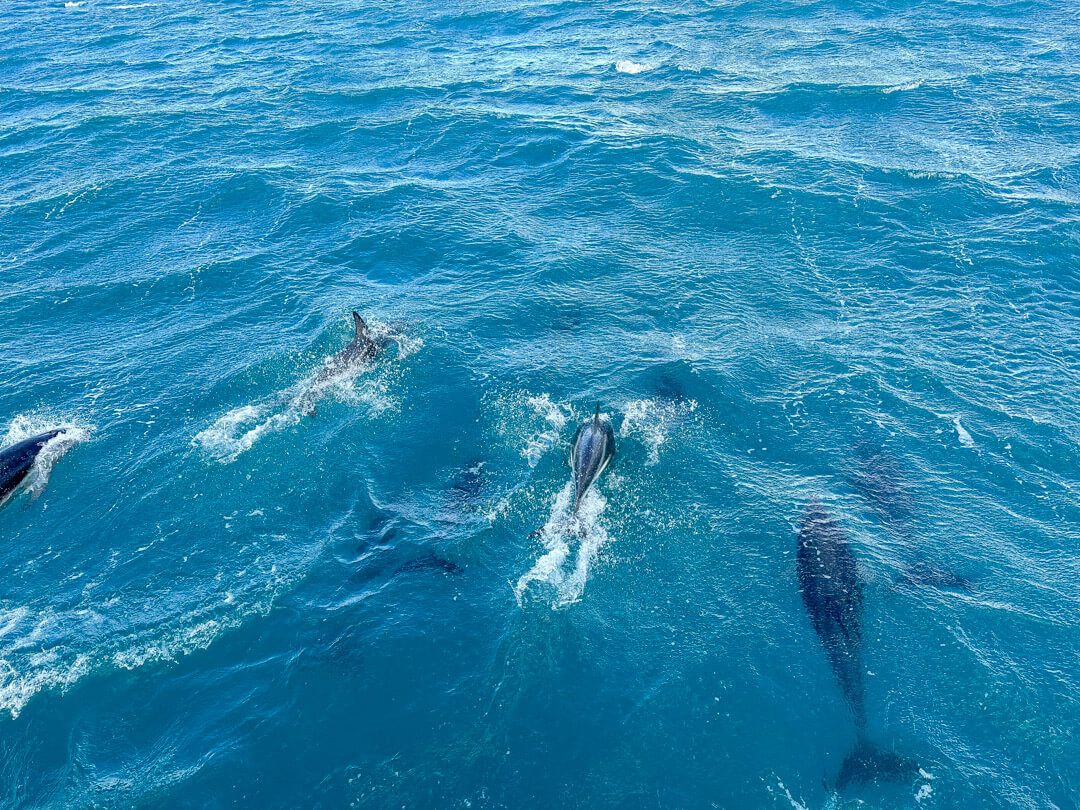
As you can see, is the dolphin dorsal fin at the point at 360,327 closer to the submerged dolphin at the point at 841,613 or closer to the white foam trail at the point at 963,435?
the submerged dolphin at the point at 841,613

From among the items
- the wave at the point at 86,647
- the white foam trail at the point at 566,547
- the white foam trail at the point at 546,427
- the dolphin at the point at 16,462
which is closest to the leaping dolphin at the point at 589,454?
the white foam trail at the point at 566,547

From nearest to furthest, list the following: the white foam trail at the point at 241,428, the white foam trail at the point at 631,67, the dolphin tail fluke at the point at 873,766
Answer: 1. the dolphin tail fluke at the point at 873,766
2. the white foam trail at the point at 241,428
3. the white foam trail at the point at 631,67

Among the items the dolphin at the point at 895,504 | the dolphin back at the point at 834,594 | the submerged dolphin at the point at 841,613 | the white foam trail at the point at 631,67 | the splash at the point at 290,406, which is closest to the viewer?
the submerged dolphin at the point at 841,613

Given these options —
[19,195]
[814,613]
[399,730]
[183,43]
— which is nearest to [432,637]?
[399,730]

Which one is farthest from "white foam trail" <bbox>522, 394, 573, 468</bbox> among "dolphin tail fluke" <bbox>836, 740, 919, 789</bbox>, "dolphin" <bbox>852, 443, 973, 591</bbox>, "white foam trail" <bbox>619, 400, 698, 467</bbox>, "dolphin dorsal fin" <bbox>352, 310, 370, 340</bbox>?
"dolphin tail fluke" <bbox>836, 740, 919, 789</bbox>

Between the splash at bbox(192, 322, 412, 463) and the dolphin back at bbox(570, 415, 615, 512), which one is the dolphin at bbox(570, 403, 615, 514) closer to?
the dolphin back at bbox(570, 415, 615, 512)

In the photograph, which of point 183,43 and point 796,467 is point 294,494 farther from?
point 183,43

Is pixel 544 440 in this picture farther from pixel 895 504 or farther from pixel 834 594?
pixel 895 504
